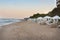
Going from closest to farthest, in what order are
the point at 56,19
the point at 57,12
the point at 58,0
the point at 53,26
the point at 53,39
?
the point at 53,39 → the point at 53,26 → the point at 56,19 → the point at 57,12 → the point at 58,0

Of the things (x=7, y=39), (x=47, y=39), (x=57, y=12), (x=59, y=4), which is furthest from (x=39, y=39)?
(x=59, y=4)

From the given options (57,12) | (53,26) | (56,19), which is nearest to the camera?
(53,26)

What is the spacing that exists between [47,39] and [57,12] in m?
39.5

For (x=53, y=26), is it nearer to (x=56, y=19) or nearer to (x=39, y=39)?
(x=56, y=19)

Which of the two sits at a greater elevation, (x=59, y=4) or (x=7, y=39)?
(x=59, y=4)

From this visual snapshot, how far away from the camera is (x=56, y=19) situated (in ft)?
91.9

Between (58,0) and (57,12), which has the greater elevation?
(58,0)

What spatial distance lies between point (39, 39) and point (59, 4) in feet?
141

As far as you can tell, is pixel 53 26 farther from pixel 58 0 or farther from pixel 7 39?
pixel 58 0

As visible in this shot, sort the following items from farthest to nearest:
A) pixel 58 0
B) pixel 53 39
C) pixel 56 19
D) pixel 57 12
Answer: pixel 58 0
pixel 57 12
pixel 56 19
pixel 53 39

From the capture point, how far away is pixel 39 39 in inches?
425

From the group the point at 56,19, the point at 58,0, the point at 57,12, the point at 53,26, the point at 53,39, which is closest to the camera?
the point at 53,39

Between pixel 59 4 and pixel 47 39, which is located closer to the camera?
pixel 47 39

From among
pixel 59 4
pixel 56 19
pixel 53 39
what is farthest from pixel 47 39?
pixel 59 4
